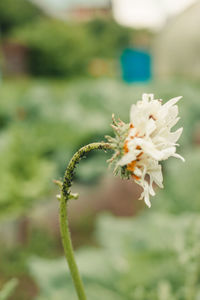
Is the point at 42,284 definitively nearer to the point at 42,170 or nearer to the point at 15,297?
the point at 15,297

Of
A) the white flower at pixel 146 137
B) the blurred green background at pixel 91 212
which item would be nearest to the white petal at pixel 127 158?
the white flower at pixel 146 137

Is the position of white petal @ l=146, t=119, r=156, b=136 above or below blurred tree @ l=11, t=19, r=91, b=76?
below

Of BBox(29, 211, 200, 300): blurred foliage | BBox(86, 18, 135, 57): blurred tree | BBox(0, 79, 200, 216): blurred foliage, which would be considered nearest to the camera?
BBox(29, 211, 200, 300): blurred foliage

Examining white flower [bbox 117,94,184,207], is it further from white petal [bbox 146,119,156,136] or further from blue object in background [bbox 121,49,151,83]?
blue object in background [bbox 121,49,151,83]

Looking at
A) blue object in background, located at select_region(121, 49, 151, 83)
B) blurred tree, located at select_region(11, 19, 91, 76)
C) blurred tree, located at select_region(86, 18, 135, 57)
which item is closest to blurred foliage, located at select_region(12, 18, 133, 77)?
blurred tree, located at select_region(11, 19, 91, 76)

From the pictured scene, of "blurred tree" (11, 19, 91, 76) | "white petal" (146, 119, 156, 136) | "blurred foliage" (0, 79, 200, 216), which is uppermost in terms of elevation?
"blurred tree" (11, 19, 91, 76)

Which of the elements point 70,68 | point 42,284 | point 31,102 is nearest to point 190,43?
point 70,68

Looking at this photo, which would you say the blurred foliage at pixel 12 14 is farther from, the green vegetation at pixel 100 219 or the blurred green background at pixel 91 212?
the green vegetation at pixel 100 219
